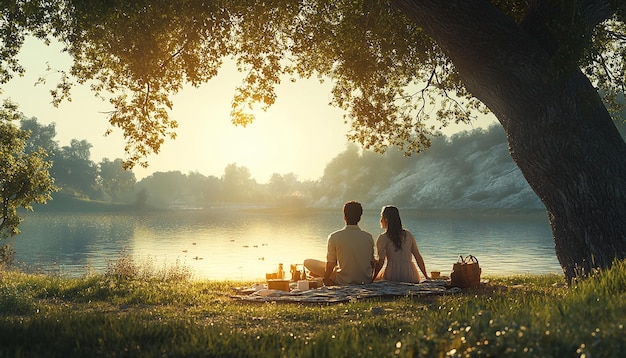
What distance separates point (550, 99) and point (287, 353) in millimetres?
7234

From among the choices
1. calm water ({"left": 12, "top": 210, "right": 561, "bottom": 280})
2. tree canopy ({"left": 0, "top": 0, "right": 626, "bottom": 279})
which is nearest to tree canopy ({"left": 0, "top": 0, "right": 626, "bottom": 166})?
tree canopy ({"left": 0, "top": 0, "right": 626, "bottom": 279})

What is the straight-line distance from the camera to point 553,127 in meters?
11.0

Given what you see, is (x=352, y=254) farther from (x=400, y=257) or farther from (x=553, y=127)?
(x=553, y=127)

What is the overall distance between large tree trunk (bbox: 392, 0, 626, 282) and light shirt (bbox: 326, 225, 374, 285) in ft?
10.8

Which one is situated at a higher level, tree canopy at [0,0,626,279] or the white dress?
tree canopy at [0,0,626,279]

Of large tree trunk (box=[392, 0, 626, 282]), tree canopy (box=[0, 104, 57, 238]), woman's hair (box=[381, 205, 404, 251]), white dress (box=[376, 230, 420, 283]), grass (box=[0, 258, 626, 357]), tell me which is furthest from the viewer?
tree canopy (box=[0, 104, 57, 238])

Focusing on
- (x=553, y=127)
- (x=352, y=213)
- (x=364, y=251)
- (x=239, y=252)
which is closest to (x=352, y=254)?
(x=364, y=251)

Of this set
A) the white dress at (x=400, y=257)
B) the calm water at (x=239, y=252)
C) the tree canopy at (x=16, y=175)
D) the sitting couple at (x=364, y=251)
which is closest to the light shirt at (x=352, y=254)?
the sitting couple at (x=364, y=251)

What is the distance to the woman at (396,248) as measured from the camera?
12773mm

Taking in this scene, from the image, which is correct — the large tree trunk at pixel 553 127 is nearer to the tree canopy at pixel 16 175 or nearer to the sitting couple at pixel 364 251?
the sitting couple at pixel 364 251

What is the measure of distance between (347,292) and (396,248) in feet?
5.63

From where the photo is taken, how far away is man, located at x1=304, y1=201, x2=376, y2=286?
496 inches

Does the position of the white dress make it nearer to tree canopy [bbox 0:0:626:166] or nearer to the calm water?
tree canopy [bbox 0:0:626:166]

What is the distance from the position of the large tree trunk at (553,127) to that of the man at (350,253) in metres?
3.23
